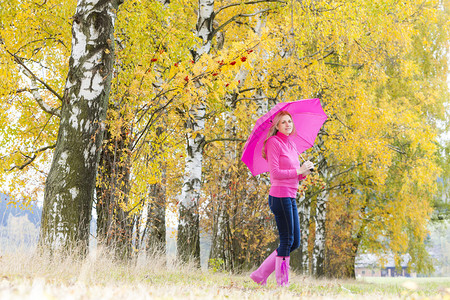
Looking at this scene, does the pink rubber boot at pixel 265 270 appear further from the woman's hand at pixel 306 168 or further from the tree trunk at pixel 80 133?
the tree trunk at pixel 80 133

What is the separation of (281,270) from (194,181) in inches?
170

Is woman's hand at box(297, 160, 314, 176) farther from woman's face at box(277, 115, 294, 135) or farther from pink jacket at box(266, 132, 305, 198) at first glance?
woman's face at box(277, 115, 294, 135)

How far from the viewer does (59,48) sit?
8.83 m

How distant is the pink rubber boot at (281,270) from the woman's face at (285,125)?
4.36 ft

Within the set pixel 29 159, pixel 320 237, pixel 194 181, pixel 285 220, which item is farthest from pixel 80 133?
pixel 320 237

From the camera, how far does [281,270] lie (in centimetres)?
431

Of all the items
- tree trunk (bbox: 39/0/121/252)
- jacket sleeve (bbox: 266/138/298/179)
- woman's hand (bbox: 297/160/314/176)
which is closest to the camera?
woman's hand (bbox: 297/160/314/176)

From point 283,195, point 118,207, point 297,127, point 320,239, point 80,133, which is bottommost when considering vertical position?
point 320,239

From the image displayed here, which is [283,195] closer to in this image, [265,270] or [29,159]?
[265,270]

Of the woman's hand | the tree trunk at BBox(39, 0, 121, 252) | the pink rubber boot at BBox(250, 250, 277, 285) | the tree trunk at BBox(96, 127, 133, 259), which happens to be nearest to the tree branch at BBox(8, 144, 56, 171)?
the tree trunk at BBox(96, 127, 133, 259)

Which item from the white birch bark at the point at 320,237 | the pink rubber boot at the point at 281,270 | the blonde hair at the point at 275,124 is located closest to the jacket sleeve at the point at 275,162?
the blonde hair at the point at 275,124

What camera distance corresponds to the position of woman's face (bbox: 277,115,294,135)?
14.8 ft

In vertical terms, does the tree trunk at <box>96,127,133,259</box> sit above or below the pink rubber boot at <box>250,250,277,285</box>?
above

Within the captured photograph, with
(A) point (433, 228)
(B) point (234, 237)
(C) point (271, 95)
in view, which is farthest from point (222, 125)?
(A) point (433, 228)
